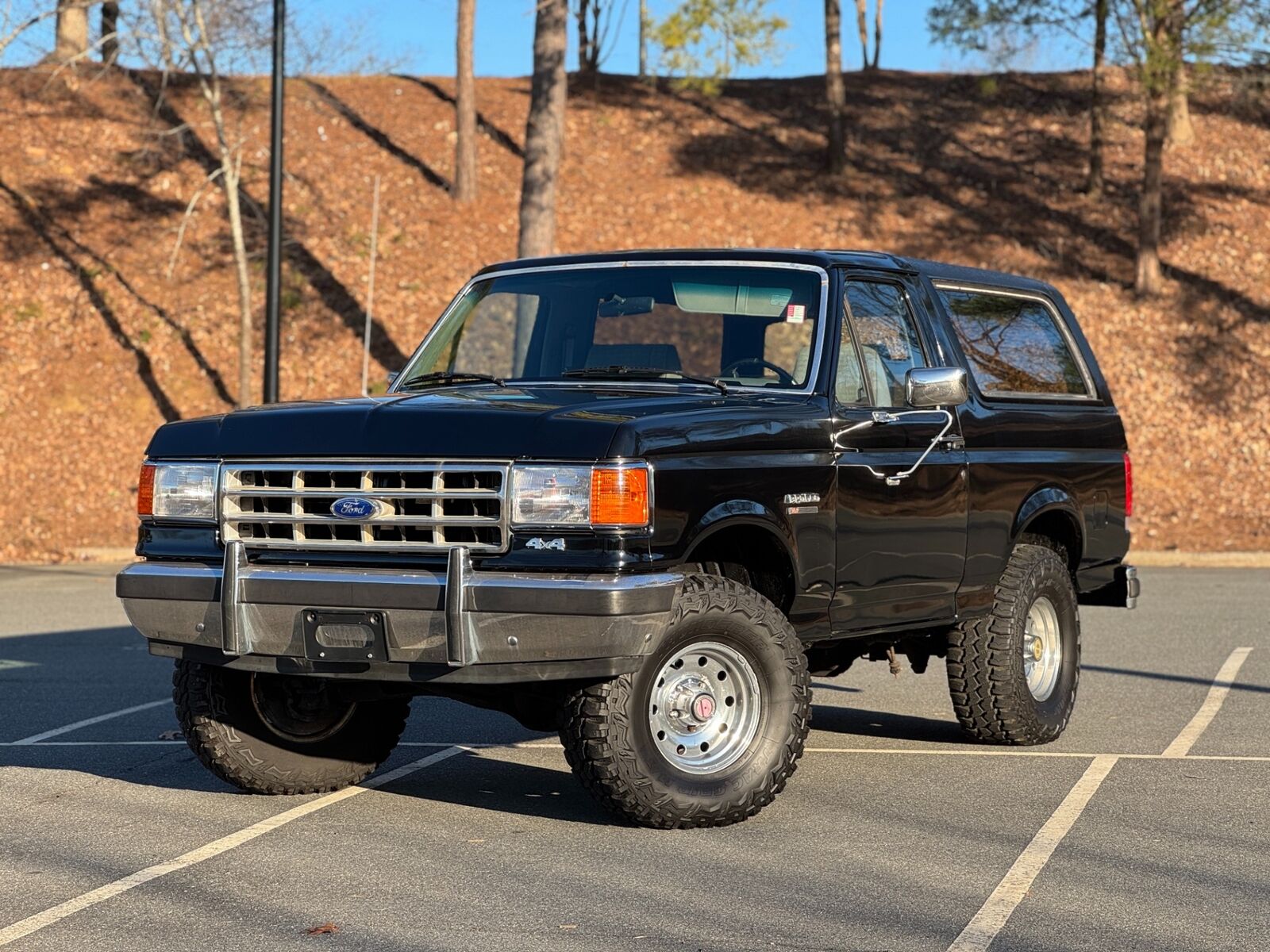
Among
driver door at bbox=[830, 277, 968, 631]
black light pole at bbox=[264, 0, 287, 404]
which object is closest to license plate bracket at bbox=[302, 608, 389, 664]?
driver door at bbox=[830, 277, 968, 631]

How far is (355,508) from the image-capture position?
624 cm

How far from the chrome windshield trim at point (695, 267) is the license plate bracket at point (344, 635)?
4.29 feet

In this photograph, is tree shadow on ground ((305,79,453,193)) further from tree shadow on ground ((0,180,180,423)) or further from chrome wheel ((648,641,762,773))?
chrome wheel ((648,641,762,773))

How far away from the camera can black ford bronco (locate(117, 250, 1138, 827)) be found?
5977 millimetres

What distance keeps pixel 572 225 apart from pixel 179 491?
24.6 meters

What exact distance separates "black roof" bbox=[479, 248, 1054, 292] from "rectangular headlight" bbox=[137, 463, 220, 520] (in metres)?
1.77

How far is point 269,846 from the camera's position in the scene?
6.23 meters

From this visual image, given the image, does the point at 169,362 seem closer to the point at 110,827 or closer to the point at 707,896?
the point at 110,827

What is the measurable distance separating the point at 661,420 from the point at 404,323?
70.4ft

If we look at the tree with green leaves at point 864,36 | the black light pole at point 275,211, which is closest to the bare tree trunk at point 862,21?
the tree with green leaves at point 864,36

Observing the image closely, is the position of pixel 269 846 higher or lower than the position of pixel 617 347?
lower

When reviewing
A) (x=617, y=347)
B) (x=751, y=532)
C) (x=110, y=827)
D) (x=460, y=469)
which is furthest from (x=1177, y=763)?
(x=110, y=827)

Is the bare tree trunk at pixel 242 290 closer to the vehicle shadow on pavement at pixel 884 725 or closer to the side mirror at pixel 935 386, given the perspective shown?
the vehicle shadow on pavement at pixel 884 725

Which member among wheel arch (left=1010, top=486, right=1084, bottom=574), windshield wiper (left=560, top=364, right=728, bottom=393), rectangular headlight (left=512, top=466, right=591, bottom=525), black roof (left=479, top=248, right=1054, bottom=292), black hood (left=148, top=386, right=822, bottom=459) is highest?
black roof (left=479, top=248, right=1054, bottom=292)
